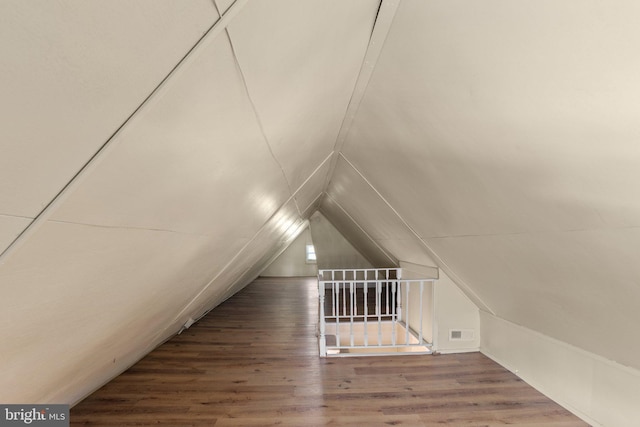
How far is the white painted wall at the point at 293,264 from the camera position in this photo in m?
9.74

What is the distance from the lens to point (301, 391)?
270 cm

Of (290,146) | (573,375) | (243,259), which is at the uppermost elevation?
(290,146)

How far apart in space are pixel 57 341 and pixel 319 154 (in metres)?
1.75

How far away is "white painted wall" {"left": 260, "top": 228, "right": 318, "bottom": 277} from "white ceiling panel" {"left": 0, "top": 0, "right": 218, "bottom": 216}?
925 centimetres

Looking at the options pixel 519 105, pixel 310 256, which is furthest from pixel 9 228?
pixel 310 256

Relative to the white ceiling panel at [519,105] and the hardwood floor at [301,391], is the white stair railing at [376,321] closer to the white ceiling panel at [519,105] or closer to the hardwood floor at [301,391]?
the hardwood floor at [301,391]

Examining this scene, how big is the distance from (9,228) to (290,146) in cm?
119

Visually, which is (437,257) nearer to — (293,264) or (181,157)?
(181,157)

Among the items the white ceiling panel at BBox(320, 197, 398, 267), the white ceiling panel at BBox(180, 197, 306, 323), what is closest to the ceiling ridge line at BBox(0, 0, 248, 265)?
the white ceiling panel at BBox(180, 197, 306, 323)

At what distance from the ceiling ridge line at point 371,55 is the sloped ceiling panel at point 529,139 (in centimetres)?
2

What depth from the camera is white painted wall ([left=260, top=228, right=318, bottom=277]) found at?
974cm

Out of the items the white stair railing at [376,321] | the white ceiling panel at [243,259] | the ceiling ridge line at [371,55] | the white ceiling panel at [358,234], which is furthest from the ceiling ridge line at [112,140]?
the white ceiling panel at [358,234]

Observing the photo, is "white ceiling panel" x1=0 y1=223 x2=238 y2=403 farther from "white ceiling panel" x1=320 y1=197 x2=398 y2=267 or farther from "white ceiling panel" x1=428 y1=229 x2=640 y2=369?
"white ceiling panel" x1=320 y1=197 x2=398 y2=267

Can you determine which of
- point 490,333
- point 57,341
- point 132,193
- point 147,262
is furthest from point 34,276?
point 490,333
